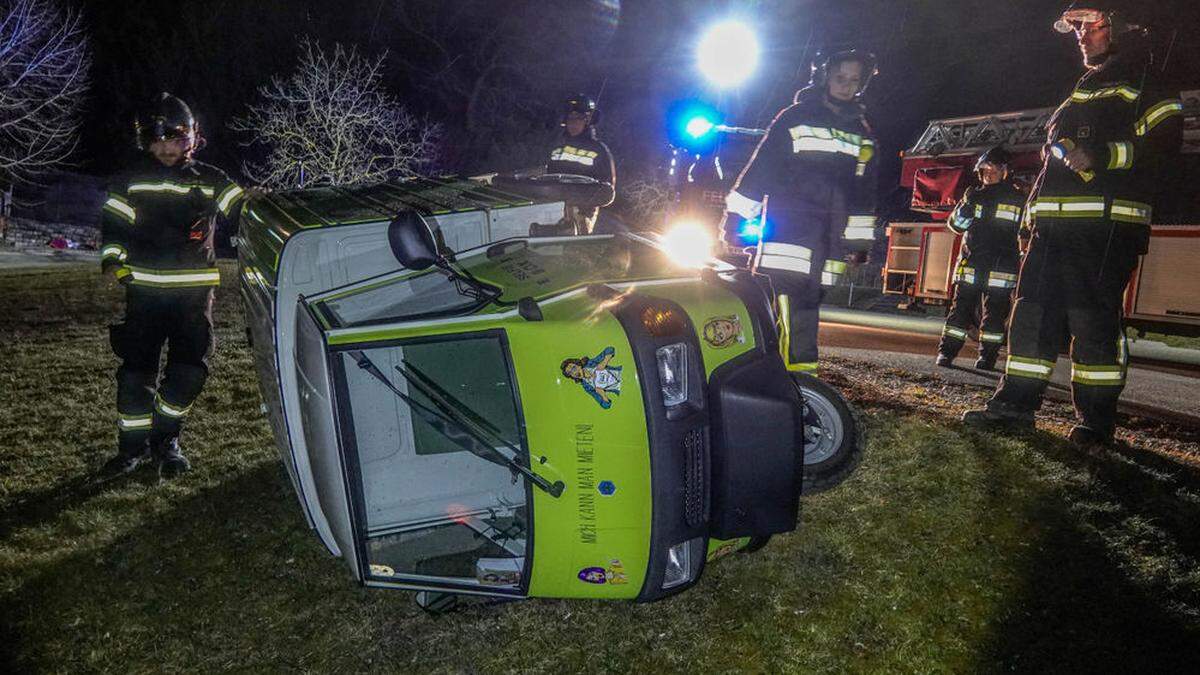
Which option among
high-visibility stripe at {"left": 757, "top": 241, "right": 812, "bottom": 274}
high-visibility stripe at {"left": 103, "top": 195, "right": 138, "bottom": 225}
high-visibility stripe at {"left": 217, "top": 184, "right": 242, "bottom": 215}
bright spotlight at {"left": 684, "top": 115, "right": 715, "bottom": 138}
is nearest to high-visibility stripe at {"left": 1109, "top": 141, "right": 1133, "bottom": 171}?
high-visibility stripe at {"left": 757, "top": 241, "right": 812, "bottom": 274}

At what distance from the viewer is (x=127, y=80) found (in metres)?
30.6

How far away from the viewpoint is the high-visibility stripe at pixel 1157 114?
3561mm

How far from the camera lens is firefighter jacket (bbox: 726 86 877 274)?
373 centimetres

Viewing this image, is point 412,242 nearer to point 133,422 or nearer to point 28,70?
point 133,422

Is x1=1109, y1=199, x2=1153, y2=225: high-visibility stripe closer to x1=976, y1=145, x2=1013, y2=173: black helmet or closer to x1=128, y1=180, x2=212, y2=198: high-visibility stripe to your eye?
x1=976, y1=145, x2=1013, y2=173: black helmet

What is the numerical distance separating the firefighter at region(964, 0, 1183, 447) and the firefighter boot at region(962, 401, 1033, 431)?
0.21m

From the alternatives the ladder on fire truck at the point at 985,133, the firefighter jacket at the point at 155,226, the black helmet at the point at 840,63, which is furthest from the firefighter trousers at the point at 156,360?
the ladder on fire truck at the point at 985,133

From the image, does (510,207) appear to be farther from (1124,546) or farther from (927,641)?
(1124,546)

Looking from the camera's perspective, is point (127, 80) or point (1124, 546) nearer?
point (1124, 546)

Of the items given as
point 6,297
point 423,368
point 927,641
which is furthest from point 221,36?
Answer: point 927,641

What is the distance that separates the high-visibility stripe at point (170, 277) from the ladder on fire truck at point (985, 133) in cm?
1167

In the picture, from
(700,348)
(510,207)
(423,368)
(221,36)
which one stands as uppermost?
(221,36)

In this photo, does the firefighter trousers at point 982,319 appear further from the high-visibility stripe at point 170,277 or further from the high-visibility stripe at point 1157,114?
the high-visibility stripe at point 170,277

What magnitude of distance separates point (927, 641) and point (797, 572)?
58 cm
